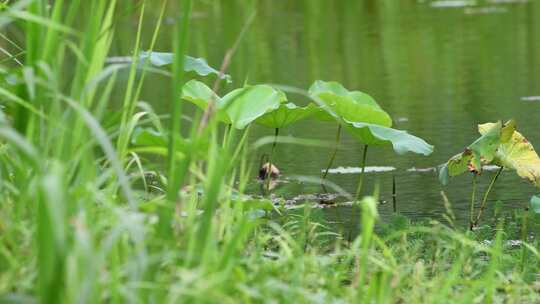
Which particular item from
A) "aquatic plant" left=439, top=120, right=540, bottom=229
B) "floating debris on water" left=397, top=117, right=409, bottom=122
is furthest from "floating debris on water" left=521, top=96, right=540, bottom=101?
"aquatic plant" left=439, top=120, right=540, bottom=229

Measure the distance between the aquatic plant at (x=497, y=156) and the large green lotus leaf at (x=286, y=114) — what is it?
1.48ft

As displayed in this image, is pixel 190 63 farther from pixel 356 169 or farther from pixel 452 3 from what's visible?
pixel 452 3

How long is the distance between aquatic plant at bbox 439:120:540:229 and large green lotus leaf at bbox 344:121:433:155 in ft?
0.38

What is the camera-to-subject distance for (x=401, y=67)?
8.49 meters

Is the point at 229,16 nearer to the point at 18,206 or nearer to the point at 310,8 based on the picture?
the point at 310,8

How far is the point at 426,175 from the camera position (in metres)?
5.02

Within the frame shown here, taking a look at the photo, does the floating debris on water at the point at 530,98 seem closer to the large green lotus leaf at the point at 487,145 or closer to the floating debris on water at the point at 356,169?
the floating debris on water at the point at 356,169

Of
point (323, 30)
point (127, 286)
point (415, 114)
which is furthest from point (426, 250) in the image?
point (323, 30)

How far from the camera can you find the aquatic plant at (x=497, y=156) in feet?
13.6

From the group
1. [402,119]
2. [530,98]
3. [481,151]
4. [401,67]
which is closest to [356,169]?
[481,151]

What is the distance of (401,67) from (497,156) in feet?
14.0

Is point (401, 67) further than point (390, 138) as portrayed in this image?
Yes

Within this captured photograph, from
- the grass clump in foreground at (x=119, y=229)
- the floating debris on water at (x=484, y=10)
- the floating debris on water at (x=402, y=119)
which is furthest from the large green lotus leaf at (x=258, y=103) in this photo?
the floating debris on water at (x=484, y=10)

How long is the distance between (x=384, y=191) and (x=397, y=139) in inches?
24.0
